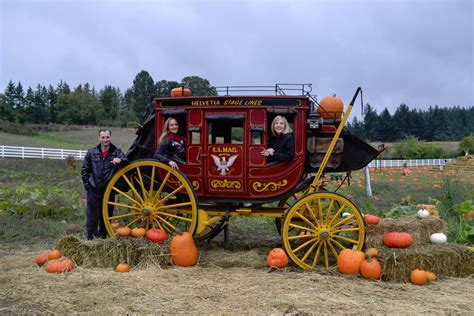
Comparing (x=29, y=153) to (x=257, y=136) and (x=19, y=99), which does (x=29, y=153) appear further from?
(x=19, y=99)

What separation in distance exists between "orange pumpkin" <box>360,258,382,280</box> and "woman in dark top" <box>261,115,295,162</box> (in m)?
1.60

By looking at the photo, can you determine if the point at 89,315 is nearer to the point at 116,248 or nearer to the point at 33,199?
the point at 116,248

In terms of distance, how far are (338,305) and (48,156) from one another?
73.3 ft

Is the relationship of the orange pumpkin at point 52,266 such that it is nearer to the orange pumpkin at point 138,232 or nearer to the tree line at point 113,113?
the orange pumpkin at point 138,232

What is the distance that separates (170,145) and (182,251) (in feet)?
4.81

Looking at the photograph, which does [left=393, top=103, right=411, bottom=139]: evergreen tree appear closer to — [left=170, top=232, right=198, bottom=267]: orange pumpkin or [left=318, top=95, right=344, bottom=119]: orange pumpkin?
[left=318, top=95, right=344, bottom=119]: orange pumpkin

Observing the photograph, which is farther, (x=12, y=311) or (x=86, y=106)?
(x=86, y=106)

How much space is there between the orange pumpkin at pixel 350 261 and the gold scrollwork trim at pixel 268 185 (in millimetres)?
1199

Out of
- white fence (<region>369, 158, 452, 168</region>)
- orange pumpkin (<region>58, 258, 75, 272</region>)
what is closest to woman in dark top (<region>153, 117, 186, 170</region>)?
orange pumpkin (<region>58, 258, 75, 272</region>)

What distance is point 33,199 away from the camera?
8188 millimetres

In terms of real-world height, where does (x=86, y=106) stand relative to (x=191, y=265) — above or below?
above

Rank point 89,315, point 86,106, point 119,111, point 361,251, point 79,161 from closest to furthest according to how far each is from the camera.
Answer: point 89,315 < point 361,251 < point 79,161 < point 86,106 < point 119,111

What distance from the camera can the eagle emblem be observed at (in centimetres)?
546

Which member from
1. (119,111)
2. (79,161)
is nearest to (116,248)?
(79,161)
